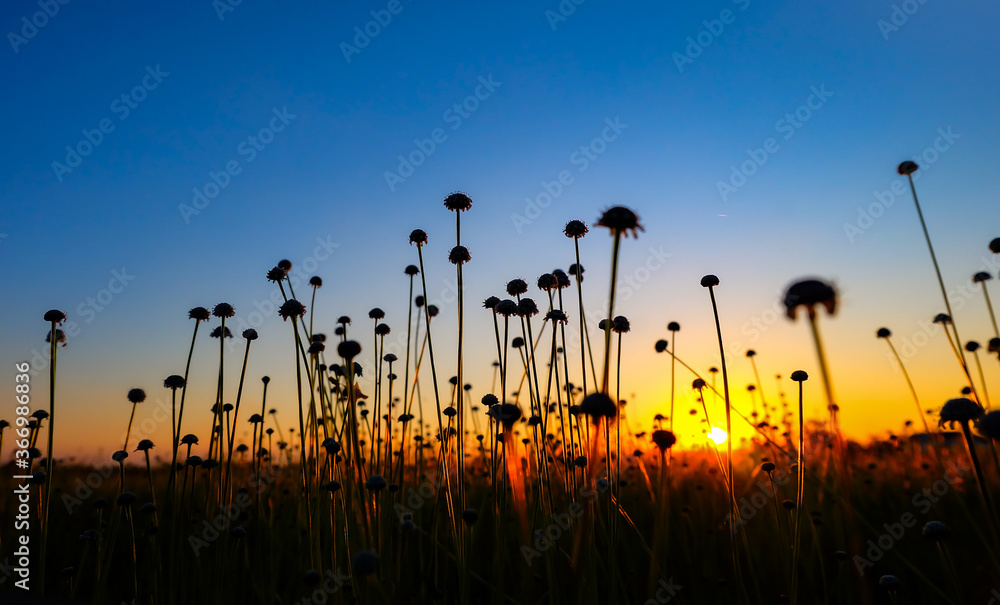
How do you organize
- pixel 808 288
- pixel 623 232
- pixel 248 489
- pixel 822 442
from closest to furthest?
pixel 808 288, pixel 623 232, pixel 822 442, pixel 248 489

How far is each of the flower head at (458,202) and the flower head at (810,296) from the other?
2661mm

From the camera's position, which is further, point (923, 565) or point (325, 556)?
point (325, 556)

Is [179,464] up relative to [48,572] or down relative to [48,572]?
up

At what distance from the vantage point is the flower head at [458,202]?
12.9 ft

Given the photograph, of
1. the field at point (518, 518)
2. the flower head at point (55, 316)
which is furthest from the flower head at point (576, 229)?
the flower head at point (55, 316)

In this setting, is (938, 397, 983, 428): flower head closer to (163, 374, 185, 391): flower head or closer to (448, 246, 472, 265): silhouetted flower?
(448, 246, 472, 265): silhouetted flower

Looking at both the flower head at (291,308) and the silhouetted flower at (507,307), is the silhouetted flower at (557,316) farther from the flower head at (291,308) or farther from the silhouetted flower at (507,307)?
the flower head at (291,308)

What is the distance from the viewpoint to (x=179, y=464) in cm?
369

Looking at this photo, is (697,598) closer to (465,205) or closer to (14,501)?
(465,205)

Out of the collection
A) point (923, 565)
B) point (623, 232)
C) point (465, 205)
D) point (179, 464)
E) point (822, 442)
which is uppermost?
point (465, 205)

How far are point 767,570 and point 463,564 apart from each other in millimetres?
2291

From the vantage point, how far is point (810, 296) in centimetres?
156

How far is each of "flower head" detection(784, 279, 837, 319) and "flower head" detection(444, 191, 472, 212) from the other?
2.66m

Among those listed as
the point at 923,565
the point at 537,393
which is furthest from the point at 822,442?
the point at 537,393
